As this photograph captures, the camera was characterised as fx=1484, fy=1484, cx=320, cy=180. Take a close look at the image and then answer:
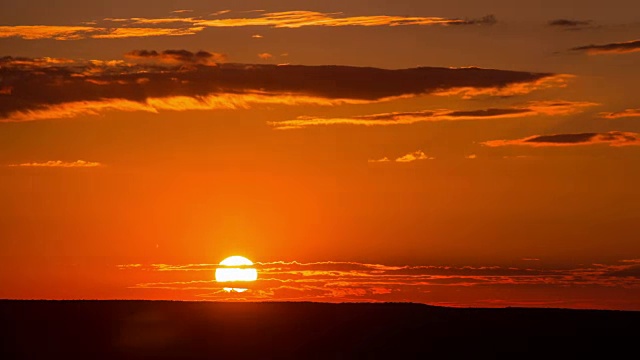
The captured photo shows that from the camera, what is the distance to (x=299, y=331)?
179ft

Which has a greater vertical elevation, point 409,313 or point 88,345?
point 409,313

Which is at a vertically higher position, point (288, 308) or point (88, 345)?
point (288, 308)

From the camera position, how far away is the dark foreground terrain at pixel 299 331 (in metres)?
51.7

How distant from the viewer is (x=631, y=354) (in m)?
52.2

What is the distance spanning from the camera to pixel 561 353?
2055 inches

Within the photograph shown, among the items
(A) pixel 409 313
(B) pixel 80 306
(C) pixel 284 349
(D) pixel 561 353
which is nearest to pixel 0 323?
(B) pixel 80 306

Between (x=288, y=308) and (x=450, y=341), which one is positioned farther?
(x=288, y=308)

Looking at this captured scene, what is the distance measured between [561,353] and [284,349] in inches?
383

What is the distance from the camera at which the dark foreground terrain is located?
169ft

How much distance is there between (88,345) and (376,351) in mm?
10127

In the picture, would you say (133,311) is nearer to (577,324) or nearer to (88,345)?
(88,345)

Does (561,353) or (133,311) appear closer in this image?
(561,353)

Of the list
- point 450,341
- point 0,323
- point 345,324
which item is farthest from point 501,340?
point 0,323

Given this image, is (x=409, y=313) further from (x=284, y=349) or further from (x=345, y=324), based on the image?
(x=284, y=349)
